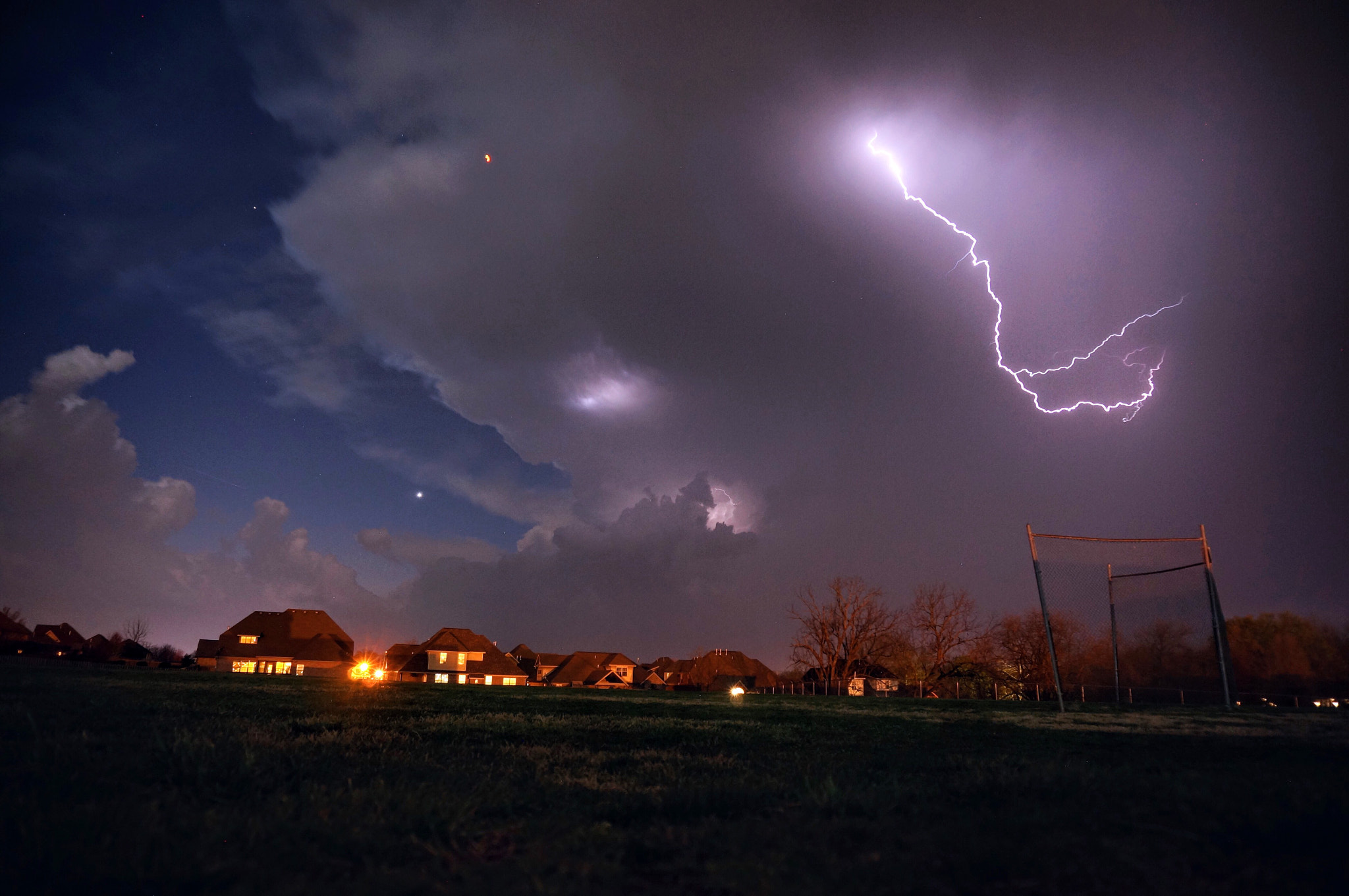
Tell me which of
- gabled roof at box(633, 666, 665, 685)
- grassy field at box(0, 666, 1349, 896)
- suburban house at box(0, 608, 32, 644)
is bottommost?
gabled roof at box(633, 666, 665, 685)

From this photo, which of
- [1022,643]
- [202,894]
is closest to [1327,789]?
[202,894]

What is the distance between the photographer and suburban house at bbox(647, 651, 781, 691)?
9138cm

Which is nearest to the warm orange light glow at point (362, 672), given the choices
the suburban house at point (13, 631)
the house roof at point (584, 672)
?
the house roof at point (584, 672)

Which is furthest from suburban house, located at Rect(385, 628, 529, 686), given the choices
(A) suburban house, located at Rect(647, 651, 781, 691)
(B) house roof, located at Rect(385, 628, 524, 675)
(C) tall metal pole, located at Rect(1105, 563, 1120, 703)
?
(C) tall metal pole, located at Rect(1105, 563, 1120, 703)

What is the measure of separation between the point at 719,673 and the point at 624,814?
97502 millimetres

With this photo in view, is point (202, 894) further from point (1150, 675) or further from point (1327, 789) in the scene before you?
point (1150, 675)

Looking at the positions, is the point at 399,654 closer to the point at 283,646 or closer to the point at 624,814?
the point at 283,646

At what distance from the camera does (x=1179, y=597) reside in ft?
82.4

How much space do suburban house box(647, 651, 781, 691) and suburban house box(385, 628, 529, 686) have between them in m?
24.1

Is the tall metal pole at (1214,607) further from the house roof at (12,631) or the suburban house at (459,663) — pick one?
the house roof at (12,631)

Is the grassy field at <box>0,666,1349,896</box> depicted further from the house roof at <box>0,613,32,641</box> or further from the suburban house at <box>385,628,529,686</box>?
the house roof at <box>0,613,32,641</box>

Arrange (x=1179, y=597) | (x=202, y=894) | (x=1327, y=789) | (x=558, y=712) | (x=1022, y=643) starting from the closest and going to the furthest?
(x=202, y=894)
(x=1327, y=789)
(x=558, y=712)
(x=1179, y=597)
(x=1022, y=643)

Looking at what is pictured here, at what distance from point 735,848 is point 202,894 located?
223 cm

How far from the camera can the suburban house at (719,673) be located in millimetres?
91375
